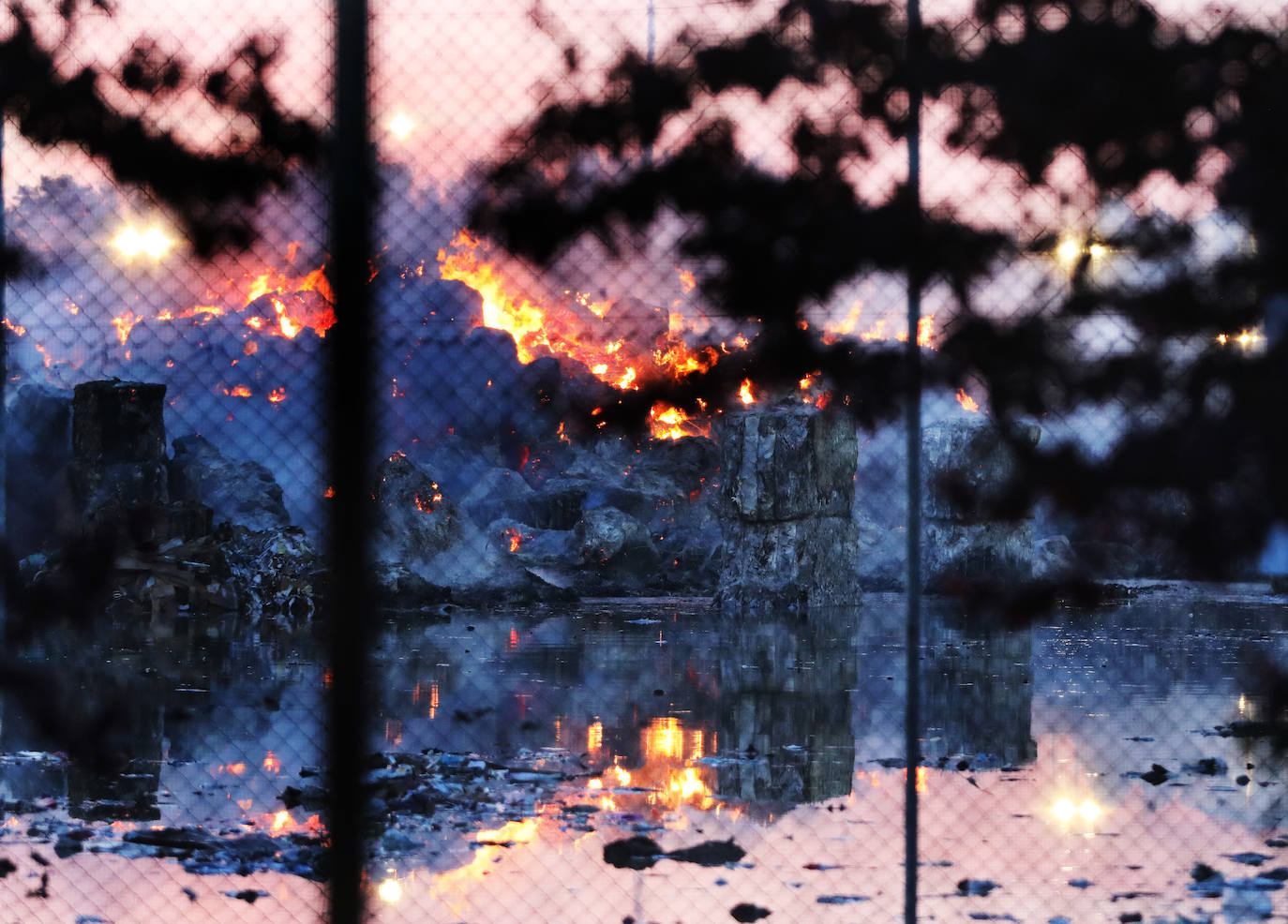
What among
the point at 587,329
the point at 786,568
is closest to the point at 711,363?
the point at 587,329

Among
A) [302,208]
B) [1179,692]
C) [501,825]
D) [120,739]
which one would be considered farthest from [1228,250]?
[1179,692]

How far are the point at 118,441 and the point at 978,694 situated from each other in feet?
43.0

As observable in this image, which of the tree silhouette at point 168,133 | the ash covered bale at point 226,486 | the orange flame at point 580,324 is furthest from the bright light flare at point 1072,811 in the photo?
the ash covered bale at point 226,486

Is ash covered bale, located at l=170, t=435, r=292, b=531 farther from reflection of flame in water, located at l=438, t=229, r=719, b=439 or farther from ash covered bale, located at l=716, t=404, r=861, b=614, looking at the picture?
reflection of flame in water, located at l=438, t=229, r=719, b=439

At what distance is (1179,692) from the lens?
339 inches

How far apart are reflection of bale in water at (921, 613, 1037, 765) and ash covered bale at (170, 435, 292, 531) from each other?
9787mm

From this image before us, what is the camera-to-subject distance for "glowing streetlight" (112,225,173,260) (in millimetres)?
3771

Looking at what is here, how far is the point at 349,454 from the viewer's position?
3098mm

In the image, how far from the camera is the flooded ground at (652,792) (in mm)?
3932

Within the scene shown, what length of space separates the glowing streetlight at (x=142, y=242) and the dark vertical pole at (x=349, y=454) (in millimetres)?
731

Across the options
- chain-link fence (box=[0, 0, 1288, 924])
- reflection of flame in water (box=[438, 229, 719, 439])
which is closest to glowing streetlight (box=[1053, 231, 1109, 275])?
chain-link fence (box=[0, 0, 1288, 924])

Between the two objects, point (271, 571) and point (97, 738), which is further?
point (271, 571)

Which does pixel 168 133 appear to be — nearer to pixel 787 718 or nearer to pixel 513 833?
pixel 513 833

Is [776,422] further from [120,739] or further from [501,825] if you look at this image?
[501,825]
